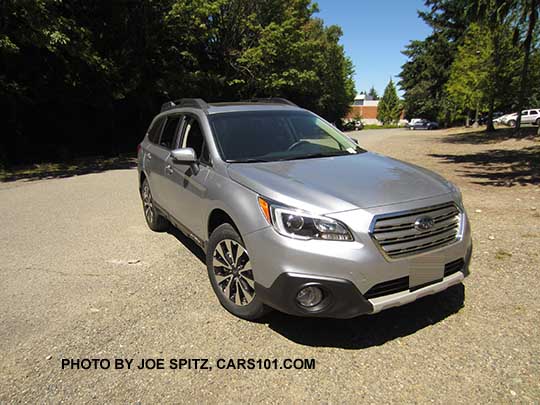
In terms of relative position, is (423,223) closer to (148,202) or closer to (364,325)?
(364,325)

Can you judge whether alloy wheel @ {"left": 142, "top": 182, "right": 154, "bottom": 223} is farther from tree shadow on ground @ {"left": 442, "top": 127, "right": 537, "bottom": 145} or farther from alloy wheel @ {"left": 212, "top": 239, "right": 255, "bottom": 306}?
tree shadow on ground @ {"left": 442, "top": 127, "right": 537, "bottom": 145}

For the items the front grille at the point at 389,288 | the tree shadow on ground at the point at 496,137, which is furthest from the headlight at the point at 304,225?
the tree shadow on ground at the point at 496,137

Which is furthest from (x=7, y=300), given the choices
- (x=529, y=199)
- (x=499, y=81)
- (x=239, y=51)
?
(x=499, y=81)

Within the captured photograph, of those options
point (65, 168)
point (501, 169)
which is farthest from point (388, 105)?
point (65, 168)

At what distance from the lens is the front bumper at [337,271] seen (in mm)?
2492

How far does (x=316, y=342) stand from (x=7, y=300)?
2.99 meters

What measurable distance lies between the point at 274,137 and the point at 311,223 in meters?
1.59

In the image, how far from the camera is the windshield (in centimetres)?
362

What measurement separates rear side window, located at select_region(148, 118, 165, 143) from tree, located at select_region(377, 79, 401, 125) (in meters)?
86.0

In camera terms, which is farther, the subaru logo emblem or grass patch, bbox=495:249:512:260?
grass patch, bbox=495:249:512:260

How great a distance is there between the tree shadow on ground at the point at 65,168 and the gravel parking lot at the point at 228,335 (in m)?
7.98

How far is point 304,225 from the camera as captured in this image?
8.48 ft

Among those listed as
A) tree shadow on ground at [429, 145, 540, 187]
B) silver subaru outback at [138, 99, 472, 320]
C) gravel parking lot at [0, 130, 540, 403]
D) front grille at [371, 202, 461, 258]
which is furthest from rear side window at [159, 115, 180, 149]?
tree shadow on ground at [429, 145, 540, 187]

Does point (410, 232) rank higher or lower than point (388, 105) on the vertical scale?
lower
